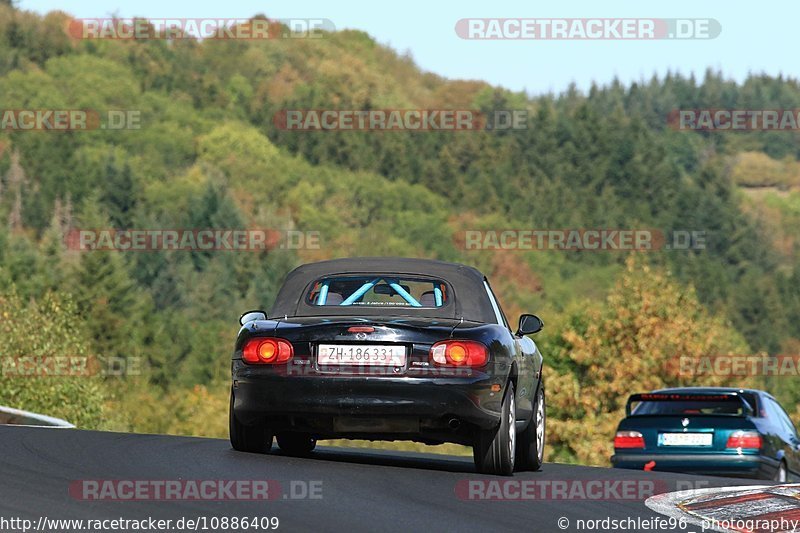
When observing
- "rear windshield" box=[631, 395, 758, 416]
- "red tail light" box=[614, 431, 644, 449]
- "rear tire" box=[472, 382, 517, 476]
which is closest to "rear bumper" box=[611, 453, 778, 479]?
"red tail light" box=[614, 431, 644, 449]

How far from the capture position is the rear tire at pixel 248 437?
11.6m

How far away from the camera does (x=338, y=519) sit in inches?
319

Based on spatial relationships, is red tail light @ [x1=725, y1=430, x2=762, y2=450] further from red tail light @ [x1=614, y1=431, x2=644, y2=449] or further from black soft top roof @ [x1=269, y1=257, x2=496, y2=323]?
black soft top roof @ [x1=269, y1=257, x2=496, y2=323]

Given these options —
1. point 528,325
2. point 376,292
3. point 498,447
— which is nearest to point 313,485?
point 498,447

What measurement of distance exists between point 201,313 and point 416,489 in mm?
148497

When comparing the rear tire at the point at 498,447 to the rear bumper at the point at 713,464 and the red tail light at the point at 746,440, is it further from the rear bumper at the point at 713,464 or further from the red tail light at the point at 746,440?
the red tail light at the point at 746,440

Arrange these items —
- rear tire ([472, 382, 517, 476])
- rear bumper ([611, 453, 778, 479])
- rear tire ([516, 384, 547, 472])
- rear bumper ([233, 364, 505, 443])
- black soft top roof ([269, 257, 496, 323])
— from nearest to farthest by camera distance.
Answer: rear bumper ([233, 364, 505, 443]) → rear tire ([472, 382, 517, 476]) → black soft top roof ([269, 257, 496, 323]) → rear tire ([516, 384, 547, 472]) → rear bumper ([611, 453, 778, 479])

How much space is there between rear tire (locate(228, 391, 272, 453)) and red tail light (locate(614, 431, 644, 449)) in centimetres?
648

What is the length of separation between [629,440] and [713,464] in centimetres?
101

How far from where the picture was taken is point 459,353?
1062 centimetres

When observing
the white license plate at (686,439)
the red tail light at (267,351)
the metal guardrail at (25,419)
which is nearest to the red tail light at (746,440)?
the white license plate at (686,439)

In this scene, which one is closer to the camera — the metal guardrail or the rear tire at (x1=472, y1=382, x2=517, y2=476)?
the rear tire at (x1=472, y1=382, x2=517, y2=476)

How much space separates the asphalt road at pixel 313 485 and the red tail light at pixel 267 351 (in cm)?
75

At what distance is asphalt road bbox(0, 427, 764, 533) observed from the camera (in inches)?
317
